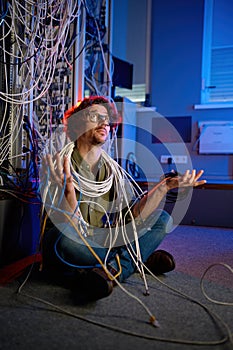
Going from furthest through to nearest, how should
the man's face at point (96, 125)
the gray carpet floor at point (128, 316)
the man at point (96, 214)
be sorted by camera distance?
the man's face at point (96, 125) → the man at point (96, 214) → the gray carpet floor at point (128, 316)

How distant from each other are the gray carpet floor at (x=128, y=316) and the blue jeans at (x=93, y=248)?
0.08 metres

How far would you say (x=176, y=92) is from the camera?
3326 millimetres

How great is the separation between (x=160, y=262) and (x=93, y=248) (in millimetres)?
305

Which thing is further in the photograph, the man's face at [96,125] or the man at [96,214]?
the man's face at [96,125]

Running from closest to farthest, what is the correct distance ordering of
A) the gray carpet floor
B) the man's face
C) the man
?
1. the gray carpet floor
2. the man
3. the man's face

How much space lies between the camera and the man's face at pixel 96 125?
49.2 inches

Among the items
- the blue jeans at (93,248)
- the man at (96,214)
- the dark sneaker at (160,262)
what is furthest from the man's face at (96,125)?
the dark sneaker at (160,262)

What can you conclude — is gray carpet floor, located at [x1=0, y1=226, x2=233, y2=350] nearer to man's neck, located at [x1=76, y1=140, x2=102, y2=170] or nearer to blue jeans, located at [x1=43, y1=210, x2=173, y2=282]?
blue jeans, located at [x1=43, y1=210, x2=173, y2=282]

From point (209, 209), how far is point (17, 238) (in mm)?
1535

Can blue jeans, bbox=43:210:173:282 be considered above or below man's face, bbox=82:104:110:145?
below

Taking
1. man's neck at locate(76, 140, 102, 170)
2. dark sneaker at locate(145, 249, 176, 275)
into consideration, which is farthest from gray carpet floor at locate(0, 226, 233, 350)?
man's neck at locate(76, 140, 102, 170)

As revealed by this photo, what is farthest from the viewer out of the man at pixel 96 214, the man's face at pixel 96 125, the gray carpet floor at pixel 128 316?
the man's face at pixel 96 125

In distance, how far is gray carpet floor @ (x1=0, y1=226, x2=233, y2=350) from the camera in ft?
2.55

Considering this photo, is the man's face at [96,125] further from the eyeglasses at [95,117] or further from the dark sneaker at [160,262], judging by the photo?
the dark sneaker at [160,262]
